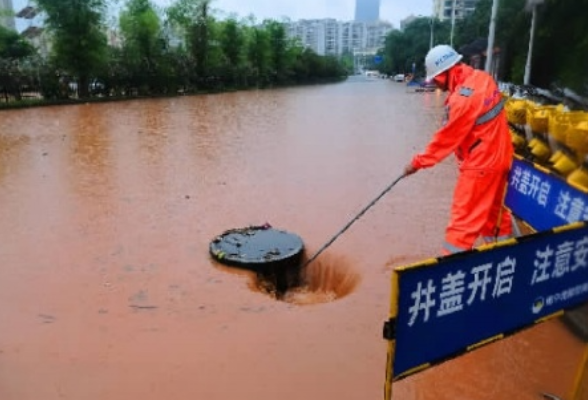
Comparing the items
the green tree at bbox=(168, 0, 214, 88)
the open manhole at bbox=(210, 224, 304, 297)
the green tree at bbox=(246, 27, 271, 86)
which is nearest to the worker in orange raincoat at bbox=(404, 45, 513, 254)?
the open manhole at bbox=(210, 224, 304, 297)

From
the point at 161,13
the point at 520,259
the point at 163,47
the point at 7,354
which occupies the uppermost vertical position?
the point at 161,13

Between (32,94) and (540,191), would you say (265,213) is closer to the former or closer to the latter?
(540,191)

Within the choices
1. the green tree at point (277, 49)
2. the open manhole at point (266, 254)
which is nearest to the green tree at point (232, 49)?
the green tree at point (277, 49)

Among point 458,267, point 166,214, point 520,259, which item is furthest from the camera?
point 166,214

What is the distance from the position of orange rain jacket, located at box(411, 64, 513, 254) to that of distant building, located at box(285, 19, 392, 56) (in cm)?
18642

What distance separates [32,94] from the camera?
2180cm

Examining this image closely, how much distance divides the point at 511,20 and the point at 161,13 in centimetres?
2025

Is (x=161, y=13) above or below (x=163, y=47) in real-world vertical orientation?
above

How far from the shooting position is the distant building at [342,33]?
185000 mm

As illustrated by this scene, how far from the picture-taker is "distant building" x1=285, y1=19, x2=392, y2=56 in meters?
185

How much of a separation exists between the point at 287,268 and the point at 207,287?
31.8 inches

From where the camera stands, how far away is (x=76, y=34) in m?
22.7

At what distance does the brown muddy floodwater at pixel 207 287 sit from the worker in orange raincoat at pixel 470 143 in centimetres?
85

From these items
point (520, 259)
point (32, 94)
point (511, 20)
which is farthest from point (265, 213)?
point (511, 20)
